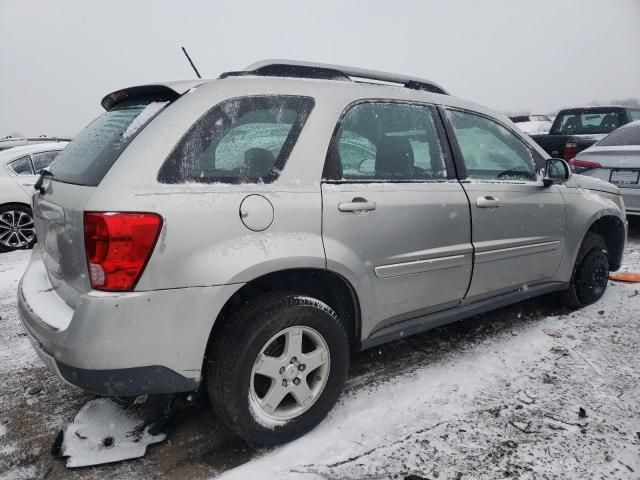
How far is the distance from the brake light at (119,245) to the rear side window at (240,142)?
0.22 meters

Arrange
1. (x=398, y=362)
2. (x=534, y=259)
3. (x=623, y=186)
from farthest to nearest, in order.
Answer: (x=623, y=186) < (x=534, y=259) < (x=398, y=362)

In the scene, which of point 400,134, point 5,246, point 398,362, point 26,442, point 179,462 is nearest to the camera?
point 179,462

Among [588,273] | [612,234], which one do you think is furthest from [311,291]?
[612,234]

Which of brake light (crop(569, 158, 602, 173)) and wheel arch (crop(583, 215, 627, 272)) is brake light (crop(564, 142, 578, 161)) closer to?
brake light (crop(569, 158, 602, 173))

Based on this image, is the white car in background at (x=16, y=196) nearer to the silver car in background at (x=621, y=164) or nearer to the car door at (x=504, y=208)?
the car door at (x=504, y=208)

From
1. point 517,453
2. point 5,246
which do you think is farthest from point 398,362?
point 5,246

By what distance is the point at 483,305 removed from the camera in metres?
3.09

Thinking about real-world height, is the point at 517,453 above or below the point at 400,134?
below

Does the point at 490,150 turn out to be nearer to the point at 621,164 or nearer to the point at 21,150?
the point at 621,164

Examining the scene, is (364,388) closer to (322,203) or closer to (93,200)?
(322,203)

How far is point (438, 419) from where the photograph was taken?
241cm

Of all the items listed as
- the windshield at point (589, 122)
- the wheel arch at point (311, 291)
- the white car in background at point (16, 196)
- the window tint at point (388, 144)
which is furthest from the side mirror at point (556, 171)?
the white car in background at point (16, 196)

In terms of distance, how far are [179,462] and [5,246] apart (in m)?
6.04

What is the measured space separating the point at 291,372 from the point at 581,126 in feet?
29.8
